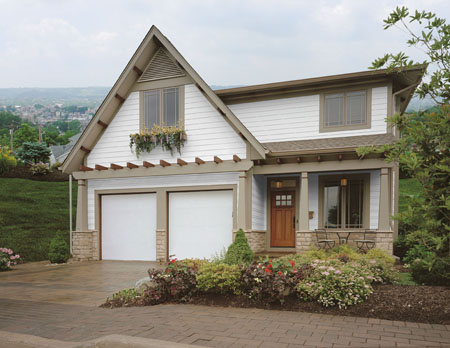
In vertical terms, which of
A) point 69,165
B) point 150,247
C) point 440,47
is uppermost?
point 440,47

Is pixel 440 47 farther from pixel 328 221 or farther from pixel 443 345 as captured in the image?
pixel 328 221

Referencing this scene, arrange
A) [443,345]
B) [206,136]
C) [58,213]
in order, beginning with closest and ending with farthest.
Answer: [443,345]
[206,136]
[58,213]

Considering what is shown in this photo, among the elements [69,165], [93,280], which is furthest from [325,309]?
[69,165]

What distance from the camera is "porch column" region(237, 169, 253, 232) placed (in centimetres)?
1301

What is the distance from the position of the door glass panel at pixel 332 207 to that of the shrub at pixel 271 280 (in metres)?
7.08

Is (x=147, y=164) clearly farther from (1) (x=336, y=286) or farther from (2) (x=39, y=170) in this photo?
(2) (x=39, y=170)

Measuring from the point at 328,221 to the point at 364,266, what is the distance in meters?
6.36

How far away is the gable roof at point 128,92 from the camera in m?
13.2

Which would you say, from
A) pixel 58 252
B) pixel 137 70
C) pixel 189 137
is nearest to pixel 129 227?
pixel 58 252

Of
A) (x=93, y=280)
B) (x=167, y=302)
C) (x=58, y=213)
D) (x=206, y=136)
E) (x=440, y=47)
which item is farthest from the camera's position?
(x=58, y=213)

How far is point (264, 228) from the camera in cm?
1473

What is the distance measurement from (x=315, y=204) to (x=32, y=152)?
86.1ft

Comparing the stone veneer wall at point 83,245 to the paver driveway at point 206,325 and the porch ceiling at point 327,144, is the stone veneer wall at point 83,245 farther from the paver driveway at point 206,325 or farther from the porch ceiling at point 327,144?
the porch ceiling at point 327,144

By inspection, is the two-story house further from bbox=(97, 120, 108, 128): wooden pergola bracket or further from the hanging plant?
the hanging plant
